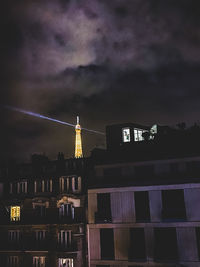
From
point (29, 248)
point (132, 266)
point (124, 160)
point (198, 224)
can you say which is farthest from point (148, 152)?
point (29, 248)

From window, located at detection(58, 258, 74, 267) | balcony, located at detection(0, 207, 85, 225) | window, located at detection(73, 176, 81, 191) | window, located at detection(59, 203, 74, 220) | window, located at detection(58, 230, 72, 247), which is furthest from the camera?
window, located at detection(73, 176, 81, 191)

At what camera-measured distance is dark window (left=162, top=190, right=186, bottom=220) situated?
1043 inches

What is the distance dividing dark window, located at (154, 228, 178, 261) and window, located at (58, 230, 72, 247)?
10590 millimetres

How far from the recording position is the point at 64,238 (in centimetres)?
3133

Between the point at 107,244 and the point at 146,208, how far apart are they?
592 cm

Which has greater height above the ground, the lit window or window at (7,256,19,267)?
the lit window

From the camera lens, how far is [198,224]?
25391mm

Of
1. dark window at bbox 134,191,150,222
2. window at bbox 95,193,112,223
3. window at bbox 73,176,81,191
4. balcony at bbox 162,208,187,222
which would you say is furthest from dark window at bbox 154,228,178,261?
window at bbox 73,176,81,191

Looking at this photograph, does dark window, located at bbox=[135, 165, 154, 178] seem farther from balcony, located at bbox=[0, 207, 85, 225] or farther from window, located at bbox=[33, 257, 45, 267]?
window, located at bbox=[33, 257, 45, 267]

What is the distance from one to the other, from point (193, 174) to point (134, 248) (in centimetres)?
1009

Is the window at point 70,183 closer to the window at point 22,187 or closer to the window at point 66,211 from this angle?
the window at point 66,211

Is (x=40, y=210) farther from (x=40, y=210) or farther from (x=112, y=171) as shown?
(x=112, y=171)

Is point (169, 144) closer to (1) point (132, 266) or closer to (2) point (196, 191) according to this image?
(2) point (196, 191)

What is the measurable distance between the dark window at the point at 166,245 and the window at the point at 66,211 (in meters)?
10.8
